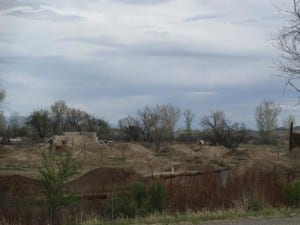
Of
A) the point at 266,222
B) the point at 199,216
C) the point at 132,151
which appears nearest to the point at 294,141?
the point at 132,151

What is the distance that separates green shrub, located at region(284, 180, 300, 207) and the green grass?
1.31 m

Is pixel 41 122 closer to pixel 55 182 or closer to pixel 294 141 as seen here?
pixel 294 141

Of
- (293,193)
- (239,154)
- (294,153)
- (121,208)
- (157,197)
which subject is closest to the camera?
(121,208)

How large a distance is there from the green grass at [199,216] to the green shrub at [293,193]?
1.31 m

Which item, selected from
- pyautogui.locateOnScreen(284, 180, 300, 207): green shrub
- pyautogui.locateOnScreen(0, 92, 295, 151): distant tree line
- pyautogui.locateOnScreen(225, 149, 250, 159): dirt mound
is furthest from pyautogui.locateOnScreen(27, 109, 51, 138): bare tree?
pyautogui.locateOnScreen(284, 180, 300, 207): green shrub

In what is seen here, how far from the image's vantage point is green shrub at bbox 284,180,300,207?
723 inches

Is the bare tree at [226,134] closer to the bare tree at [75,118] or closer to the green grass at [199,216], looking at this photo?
the bare tree at [75,118]

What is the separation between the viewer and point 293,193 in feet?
60.7

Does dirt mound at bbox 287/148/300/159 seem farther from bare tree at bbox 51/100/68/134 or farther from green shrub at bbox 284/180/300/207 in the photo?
bare tree at bbox 51/100/68/134

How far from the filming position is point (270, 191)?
750 inches

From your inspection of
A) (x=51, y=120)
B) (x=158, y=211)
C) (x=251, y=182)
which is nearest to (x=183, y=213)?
(x=158, y=211)

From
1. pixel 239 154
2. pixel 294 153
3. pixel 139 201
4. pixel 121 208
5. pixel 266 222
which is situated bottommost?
pixel 266 222

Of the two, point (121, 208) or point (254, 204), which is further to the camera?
point (254, 204)

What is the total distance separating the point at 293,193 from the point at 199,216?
411 cm
